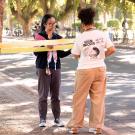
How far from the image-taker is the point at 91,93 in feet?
24.6

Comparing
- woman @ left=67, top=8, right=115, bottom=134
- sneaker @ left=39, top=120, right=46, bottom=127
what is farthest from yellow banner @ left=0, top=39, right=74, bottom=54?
sneaker @ left=39, top=120, right=46, bottom=127

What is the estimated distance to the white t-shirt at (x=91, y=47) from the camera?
725 centimetres

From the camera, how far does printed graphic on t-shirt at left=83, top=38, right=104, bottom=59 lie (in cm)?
725

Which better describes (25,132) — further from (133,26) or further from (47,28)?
(133,26)

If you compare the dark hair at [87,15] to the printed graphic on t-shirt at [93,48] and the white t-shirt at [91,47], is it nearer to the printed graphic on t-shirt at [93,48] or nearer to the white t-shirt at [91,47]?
the white t-shirt at [91,47]

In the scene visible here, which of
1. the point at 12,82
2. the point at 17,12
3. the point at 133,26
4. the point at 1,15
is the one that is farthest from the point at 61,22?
the point at 1,15

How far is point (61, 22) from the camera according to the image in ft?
194

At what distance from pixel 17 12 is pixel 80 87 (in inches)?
2157

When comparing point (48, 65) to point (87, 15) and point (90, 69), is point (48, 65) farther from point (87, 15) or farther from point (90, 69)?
point (87, 15)

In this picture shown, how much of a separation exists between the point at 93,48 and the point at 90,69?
29 centimetres

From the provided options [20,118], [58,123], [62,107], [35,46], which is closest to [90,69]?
[35,46]

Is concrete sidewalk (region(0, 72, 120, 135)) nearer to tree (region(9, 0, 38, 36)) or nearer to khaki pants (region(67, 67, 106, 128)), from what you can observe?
khaki pants (region(67, 67, 106, 128))

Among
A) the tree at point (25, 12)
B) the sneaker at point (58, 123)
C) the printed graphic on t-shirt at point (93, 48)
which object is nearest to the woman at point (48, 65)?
the sneaker at point (58, 123)

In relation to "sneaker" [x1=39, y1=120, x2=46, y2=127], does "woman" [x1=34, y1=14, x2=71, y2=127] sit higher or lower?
higher
